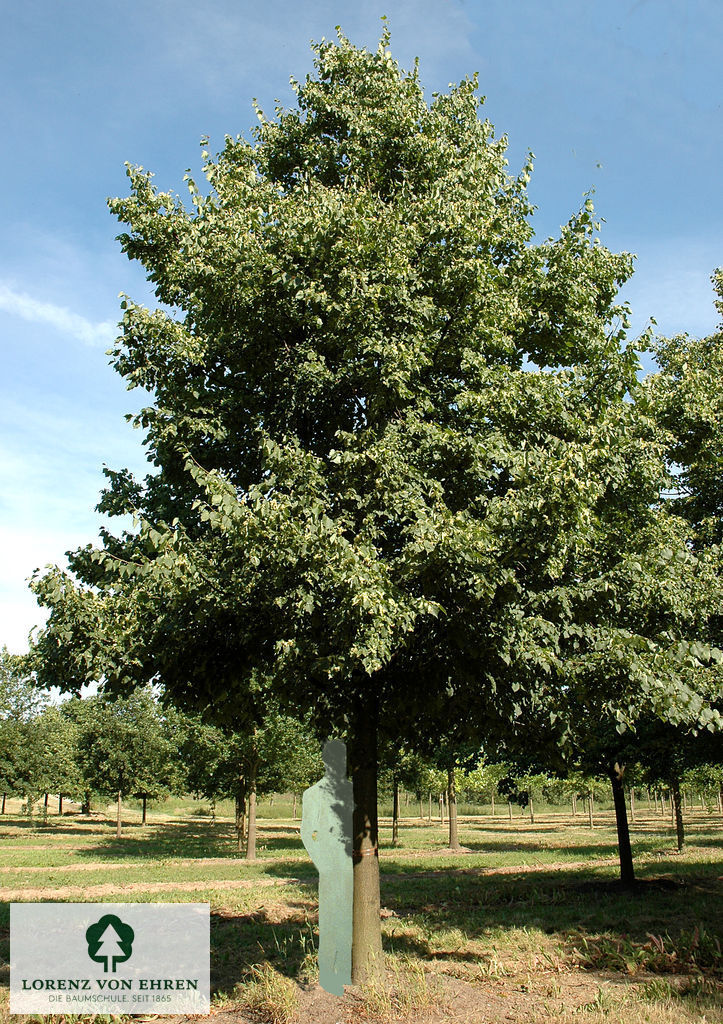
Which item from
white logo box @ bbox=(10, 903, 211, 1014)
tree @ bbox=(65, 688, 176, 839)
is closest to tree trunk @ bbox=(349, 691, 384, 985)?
white logo box @ bbox=(10, 903, 211, 1014)

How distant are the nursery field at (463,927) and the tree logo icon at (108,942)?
1221 millimetres

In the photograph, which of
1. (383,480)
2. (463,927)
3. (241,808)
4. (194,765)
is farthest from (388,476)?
(241,808)

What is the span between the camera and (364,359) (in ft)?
27.0

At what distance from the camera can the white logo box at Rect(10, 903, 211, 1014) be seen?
7.96 m

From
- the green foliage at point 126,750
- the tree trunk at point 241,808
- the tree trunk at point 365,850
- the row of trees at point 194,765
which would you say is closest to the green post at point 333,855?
the tree trunk at point 365,850

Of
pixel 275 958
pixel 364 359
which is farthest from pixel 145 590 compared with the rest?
pixel 275 958

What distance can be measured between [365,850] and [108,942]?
368cm

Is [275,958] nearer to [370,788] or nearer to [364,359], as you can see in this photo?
[370,788]

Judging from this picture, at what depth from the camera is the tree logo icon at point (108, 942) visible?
349 inches

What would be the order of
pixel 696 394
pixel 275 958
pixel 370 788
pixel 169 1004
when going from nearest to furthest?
pixel 169 1004 < pixel 370 788 < pixel 275 958 < pixel 696 394

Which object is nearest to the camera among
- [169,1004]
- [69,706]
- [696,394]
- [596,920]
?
[169,1004]

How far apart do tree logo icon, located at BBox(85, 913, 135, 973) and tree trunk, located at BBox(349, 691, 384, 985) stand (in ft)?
10.5

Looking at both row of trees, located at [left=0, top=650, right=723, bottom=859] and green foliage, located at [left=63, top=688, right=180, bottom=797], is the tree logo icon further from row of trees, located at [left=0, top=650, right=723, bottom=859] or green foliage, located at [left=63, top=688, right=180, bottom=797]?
green foliage, located at [left=63, top=688, right=180, bottom=797]

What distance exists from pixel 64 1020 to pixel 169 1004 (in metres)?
1.17
